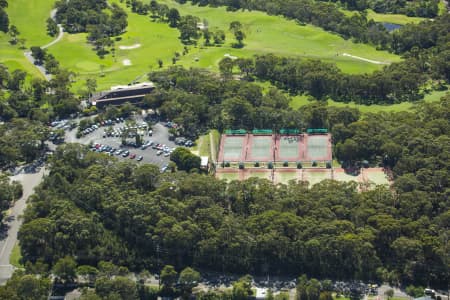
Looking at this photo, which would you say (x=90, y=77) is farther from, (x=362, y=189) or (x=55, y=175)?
(x=362, y=189)

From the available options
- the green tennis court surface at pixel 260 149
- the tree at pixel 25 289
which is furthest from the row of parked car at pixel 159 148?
the tree at pixel 25 289

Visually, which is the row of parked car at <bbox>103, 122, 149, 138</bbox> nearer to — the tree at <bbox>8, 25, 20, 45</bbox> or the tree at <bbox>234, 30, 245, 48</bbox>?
the tree at <bbox>234, 30, 245, 48</bbox>

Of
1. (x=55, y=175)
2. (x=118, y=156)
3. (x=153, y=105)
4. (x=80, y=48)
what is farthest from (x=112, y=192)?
(x=80, y=48)

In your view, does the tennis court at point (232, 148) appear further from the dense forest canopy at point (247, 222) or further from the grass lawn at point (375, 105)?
the grass lawn at point (375, 105)

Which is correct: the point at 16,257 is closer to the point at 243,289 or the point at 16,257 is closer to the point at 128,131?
the point at 243,289

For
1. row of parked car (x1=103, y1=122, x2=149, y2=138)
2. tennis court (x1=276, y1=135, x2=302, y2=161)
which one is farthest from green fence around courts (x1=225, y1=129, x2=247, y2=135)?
row of parked car (x1=103, y1=122, x2=149, y2=138)

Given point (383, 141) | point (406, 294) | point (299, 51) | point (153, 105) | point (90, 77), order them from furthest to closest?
1. point (299, 51)
2. point (90, 77)
3. point (153, 105)
4. point (383, 141)
5. point (406, 294)

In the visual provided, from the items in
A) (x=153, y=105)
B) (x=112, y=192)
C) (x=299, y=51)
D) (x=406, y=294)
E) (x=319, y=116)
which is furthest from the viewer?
(x=299, y=51)
